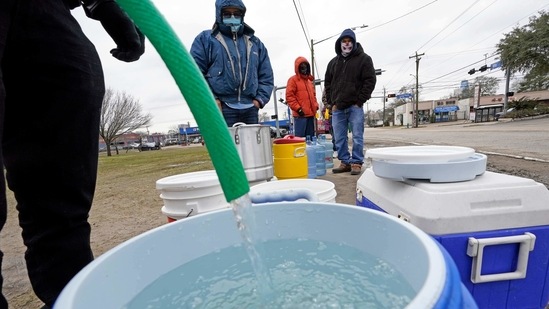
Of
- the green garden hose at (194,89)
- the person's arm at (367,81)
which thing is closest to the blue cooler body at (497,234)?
the green garden hose at (194,89)

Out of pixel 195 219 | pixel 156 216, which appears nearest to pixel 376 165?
pixel 195 219

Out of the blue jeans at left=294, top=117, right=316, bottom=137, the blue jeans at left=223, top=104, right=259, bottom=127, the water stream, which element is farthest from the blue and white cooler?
the blue jeans at left=294, top=117, right=316, bottom=137

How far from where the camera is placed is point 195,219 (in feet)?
2.40

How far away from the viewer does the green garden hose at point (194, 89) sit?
1.54 feet

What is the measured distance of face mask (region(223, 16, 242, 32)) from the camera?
223cm

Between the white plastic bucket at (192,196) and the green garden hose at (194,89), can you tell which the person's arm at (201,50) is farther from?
the green garden hose at (194,89)

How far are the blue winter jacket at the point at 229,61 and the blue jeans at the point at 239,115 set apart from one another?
1.7 inches

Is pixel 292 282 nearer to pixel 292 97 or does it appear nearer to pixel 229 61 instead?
pixel 229 61

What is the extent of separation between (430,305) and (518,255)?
2.06 ft

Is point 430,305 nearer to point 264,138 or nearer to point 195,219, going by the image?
point 195,219

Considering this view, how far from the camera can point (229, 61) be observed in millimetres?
2268

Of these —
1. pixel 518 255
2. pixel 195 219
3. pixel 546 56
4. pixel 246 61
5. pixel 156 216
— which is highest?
pixel 546 56

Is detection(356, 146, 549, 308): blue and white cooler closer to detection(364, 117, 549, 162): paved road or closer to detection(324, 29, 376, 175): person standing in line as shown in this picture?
detection(324, 29, 376, 175): person standing in line

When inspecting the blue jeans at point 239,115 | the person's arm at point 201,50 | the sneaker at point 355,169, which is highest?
the person's arm at point 201,50
